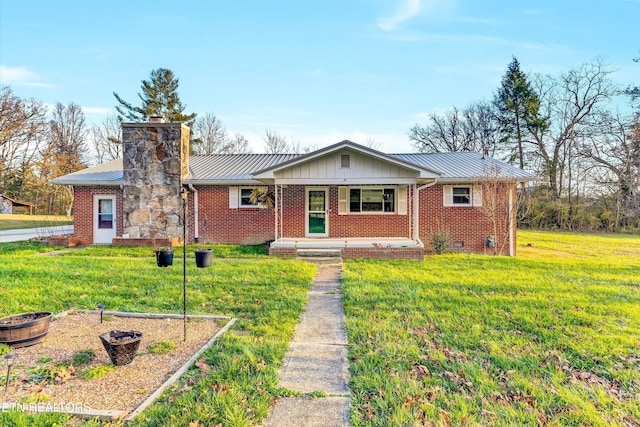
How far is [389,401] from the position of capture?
295 cm

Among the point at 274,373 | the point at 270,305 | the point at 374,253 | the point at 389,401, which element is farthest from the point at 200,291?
the point at 374,253

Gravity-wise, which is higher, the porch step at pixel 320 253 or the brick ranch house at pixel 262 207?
the brick ranch house at pixel 262 207

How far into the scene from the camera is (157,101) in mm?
31844

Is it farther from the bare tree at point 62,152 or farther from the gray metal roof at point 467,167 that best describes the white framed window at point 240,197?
the bare tree at point 62,152


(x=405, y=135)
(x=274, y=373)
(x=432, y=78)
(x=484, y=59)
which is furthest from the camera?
(x=405, y=135)

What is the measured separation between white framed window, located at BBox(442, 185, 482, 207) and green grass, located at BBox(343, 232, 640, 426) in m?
5.62

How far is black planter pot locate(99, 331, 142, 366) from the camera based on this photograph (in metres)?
3.48

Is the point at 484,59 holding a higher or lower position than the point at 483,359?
higher

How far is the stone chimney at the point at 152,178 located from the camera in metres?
13.7

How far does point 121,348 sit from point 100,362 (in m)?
0.44

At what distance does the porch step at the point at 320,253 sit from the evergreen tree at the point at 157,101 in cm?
2611

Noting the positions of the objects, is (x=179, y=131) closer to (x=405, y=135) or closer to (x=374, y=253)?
(x=374, y=253)

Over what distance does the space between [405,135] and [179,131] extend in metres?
28.9

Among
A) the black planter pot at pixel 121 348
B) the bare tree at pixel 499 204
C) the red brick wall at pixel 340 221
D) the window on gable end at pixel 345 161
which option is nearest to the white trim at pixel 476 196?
the bare tree at pixel 499 204
